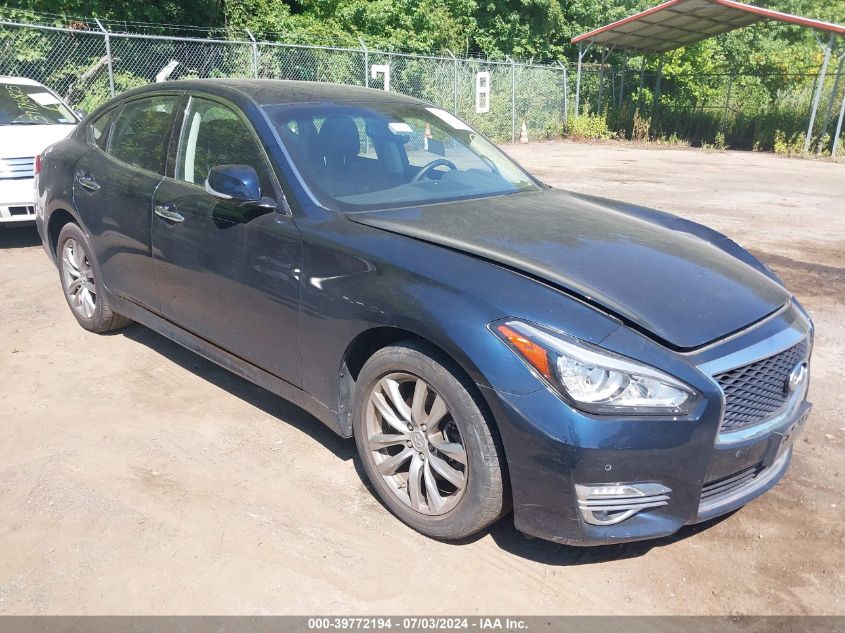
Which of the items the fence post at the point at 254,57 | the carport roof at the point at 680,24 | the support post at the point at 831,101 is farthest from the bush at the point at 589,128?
the fence post at the point at 254,57

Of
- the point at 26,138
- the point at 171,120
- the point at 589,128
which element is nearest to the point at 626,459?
the point at 171,120

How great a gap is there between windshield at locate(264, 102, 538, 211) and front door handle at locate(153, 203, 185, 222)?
29.3 inches

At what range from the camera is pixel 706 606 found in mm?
2598

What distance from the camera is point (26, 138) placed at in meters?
7.50

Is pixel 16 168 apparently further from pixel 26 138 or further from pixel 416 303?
pixel 416 303

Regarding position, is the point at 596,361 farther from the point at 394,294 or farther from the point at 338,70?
the point at 338,70

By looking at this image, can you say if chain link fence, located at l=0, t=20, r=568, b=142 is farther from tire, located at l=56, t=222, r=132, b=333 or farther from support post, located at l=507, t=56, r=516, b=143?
tire, located at l=56, t=222, r=132, b=333

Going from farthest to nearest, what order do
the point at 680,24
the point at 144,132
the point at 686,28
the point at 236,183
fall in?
the point at 686,28, the point at 680,24, the point at 144,132, the point at 236,183

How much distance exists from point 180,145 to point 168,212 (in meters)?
0.40

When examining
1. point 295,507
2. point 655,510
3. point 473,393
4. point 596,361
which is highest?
point 596,361

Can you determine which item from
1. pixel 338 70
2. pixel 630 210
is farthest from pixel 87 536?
pixel 338 70

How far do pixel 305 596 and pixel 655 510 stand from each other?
128cm

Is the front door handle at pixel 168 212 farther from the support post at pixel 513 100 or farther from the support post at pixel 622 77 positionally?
the support post at pixel 622 77

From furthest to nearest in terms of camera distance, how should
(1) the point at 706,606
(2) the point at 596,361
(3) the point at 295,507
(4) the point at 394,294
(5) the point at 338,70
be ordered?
1. (5) the point at 338,70
2. (3) the point at 295,507
3. (4) the point at 394,294
4. (1) the point at 706,606
5. (2) the point at 596,361
